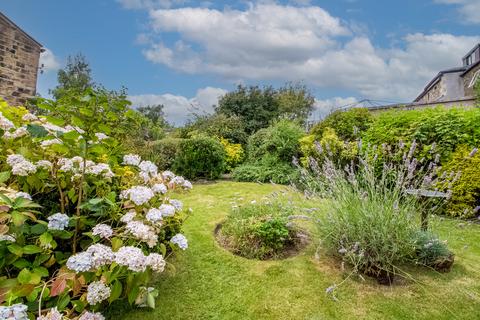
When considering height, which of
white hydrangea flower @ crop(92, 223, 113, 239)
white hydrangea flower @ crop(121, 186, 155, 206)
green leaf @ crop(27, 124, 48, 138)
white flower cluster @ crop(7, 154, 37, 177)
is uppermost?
green leaf @ crop(27, 124, 48, 138)

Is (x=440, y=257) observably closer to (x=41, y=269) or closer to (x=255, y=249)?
(x=255, y=249)

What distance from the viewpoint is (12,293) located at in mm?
1476

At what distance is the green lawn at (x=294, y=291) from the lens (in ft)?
7.20

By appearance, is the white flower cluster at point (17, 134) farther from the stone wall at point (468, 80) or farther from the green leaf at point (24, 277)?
the stone wall at point (468, 80)

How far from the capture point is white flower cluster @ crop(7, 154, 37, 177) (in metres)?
1.90

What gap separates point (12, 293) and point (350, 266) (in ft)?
8.55

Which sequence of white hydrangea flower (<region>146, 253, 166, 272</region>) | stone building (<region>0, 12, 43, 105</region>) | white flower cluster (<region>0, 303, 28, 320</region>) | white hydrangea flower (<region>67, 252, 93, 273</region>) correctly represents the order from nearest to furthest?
1. white flower cluster (<region>0, 303, 28, 320</region>)
2. white hydrangea flower (<region>67, 252, 93, 273</region>)
3. white hydrangea flower (<region>146, 253, 166, 272</region>)
4. stone building (<region>0, 12, 43, 105</region>)

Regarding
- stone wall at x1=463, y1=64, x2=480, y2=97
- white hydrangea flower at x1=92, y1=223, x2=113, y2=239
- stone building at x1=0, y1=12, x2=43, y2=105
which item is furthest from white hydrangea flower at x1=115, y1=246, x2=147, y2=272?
stone wall at x1=463, y1=64, x2=480, y2=97

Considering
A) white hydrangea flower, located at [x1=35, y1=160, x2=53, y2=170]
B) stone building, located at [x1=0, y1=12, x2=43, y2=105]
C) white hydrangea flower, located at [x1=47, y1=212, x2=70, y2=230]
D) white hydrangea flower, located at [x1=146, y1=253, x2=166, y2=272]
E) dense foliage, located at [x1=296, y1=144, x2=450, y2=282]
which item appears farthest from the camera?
stone building, located at [x1=0, y1=12, x2=43, y2=105]

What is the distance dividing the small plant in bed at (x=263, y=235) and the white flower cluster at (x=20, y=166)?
1.98 meters

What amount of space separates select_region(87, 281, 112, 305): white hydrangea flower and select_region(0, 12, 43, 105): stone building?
12.2 meters

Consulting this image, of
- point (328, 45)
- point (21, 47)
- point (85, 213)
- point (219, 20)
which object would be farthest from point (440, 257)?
point (21, 47)

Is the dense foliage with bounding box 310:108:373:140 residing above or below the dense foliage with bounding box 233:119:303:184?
above

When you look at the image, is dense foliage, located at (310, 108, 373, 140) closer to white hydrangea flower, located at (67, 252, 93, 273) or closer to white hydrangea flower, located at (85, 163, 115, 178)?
white hydrangea flower, located at (85, 163, 115, 178)
